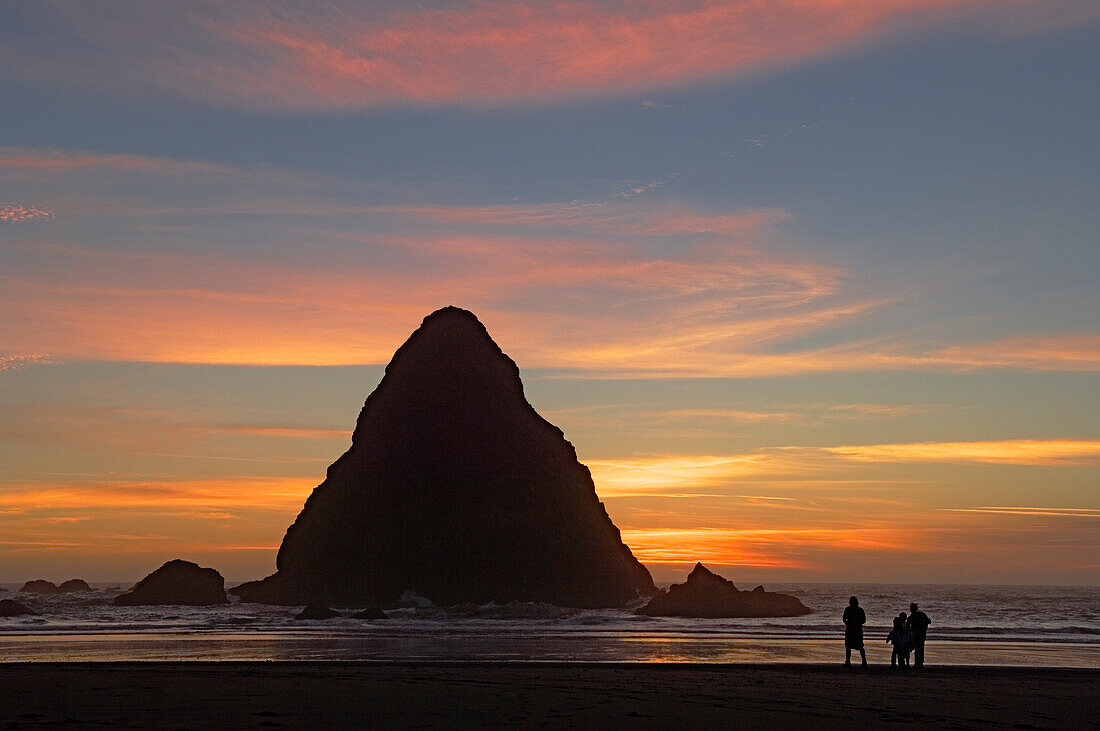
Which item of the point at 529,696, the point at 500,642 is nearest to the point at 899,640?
the point at 529,696

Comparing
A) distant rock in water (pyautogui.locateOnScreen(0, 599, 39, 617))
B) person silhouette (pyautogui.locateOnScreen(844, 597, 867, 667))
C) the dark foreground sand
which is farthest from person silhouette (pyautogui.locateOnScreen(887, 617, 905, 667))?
distant rock in water (pyautogui.locateOnScreen(0, 599, 39, 617))

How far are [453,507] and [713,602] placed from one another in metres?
30.2

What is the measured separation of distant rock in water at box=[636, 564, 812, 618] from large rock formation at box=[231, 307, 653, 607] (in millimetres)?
12751

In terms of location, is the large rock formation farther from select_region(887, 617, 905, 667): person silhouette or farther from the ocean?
select_region(887, 617, 905, 667): person silhouette

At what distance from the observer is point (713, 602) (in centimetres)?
8475

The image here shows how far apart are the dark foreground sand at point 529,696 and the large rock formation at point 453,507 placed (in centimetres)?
6698

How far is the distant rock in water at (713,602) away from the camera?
84625mm

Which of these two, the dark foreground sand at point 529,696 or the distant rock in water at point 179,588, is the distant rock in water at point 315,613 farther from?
the dark foreground sand at point 529,696

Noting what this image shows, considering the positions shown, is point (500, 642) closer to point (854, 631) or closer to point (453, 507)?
point (854, 631)

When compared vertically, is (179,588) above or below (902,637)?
below

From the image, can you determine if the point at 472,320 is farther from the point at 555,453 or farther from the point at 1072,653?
the point at 1072,653

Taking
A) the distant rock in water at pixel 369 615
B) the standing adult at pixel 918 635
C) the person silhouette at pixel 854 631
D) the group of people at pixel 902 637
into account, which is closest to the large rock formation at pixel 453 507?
the distant rock in water at pixel 369 615

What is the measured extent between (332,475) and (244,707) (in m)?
94.5

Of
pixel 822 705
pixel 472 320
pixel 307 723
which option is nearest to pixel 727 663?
pixel 822 705
